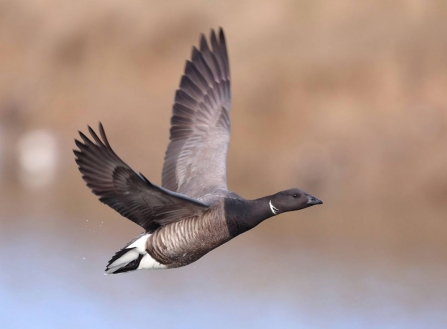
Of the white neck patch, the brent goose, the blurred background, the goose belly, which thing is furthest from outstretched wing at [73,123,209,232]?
the blurred background

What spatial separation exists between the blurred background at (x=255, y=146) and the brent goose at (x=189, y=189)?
10.1 feet

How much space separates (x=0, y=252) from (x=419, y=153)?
696cm

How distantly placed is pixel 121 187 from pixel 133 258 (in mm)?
786

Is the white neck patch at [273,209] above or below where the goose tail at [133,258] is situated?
above

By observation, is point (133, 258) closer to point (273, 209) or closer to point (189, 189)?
point (189, 189)

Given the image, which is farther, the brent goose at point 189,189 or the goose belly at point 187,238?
the goose belly at point 187,238

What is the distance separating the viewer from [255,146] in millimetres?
13656

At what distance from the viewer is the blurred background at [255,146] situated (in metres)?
9.84

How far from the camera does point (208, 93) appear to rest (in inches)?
270

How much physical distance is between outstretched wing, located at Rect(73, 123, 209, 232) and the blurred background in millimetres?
3706

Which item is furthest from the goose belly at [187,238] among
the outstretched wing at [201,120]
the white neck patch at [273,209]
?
the outstretched wing at [201,120]

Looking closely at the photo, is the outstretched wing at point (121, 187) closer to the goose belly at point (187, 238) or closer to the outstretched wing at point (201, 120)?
the goose belly at point (187, 238)

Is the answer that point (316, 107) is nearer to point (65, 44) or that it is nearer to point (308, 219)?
point (308, 219)

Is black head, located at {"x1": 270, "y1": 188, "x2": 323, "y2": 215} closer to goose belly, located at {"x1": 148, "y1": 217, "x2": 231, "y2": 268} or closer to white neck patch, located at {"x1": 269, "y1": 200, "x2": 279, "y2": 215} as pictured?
white neck patch, located at {"x1": 269, "y1": 200, "x2": 279, "y2": 215}
